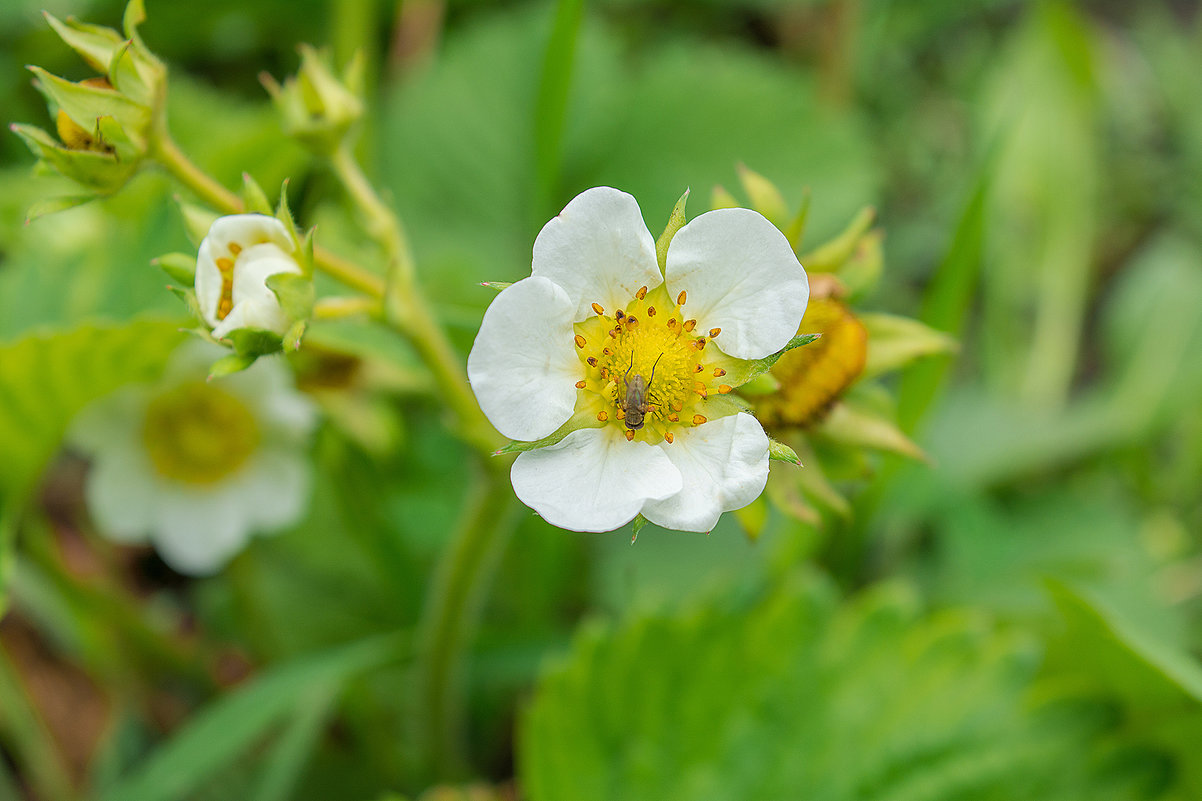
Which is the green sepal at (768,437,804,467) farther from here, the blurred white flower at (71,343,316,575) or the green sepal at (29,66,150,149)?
the blurred white flower at (71,343,316,575)

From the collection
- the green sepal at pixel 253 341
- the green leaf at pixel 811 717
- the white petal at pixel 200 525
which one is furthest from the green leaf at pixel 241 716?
the green sepal at pixel 253 341

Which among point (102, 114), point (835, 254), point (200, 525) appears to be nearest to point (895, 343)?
point (835, 254)

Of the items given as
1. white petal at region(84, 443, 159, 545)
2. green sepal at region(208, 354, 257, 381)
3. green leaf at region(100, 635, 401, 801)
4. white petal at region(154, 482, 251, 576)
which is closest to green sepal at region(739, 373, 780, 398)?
green sepal at region(208, 354, 257, 381)

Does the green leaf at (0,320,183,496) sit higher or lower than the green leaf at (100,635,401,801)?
higher

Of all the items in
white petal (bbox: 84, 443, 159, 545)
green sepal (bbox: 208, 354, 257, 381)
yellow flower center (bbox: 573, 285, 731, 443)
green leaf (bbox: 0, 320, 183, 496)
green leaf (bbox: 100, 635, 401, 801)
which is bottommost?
green leaf (bbox: 100, 635, 401, 801)

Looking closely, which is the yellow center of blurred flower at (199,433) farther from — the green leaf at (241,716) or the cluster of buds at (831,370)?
the cluster of buds at (831,370)

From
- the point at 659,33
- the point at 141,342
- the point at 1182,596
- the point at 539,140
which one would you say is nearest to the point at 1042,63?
the point at 659,33

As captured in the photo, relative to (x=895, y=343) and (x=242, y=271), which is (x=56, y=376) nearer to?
(x=242, y=271)
